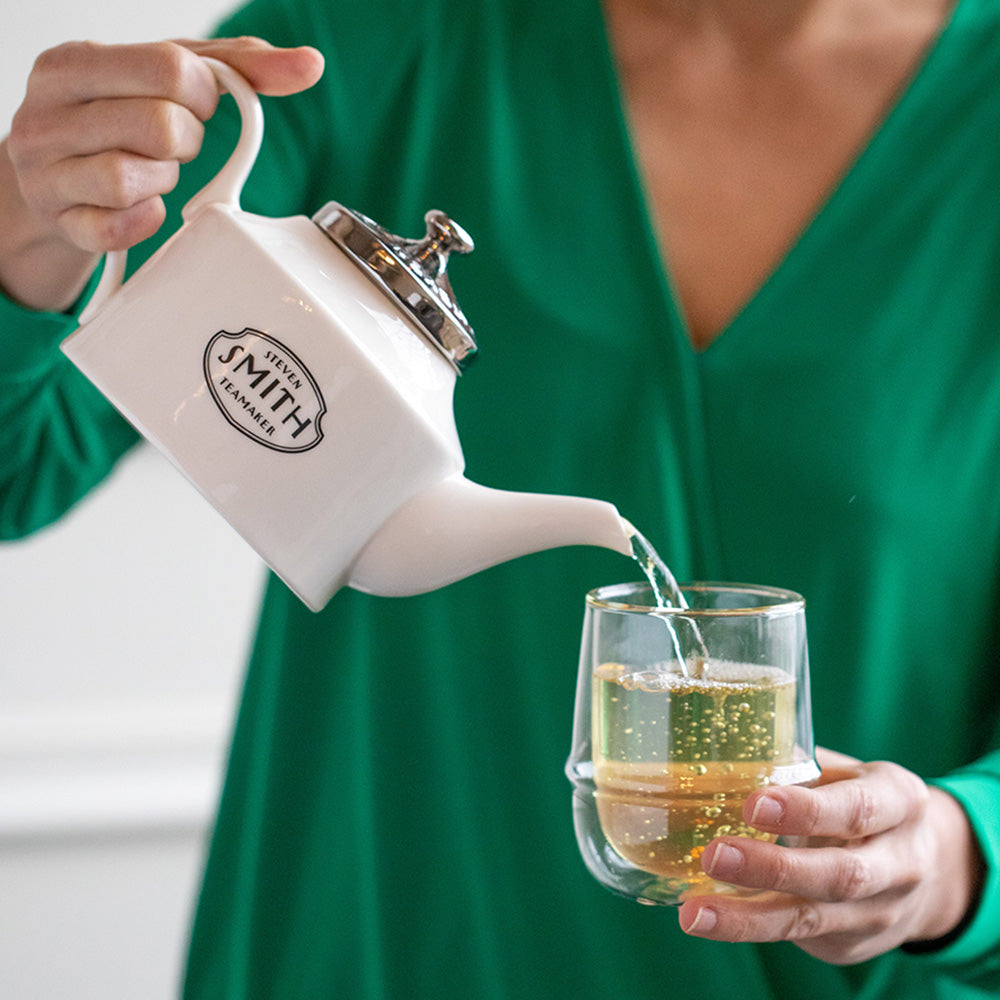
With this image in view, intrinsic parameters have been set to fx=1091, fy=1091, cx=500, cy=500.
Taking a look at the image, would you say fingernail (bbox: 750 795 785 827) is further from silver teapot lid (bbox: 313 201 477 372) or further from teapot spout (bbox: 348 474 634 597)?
silver teapot lid (bbox: 313 201 477 372)

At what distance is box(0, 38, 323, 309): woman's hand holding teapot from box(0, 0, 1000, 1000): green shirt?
189 mm

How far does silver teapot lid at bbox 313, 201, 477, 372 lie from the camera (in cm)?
58

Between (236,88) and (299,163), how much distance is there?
30 centimetres

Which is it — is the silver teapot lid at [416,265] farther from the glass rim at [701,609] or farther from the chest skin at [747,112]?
the chest skin at [747,112]

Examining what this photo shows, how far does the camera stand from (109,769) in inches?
72.0

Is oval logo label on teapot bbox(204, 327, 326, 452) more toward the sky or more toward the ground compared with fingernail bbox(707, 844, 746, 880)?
more toward the sky

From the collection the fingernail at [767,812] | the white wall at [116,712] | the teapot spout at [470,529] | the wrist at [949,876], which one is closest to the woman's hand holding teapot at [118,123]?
the teapot spout at [470,529]

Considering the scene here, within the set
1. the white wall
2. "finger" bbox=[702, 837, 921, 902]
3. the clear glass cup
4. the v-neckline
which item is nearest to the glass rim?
the clear glass cup

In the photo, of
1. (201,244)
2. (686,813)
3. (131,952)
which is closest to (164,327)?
(201,244)

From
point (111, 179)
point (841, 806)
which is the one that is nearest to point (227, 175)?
point (111, 179)

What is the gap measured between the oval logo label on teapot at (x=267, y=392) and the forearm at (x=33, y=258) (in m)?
0.20

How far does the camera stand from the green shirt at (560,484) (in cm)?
83

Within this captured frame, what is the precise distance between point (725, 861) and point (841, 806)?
7cm

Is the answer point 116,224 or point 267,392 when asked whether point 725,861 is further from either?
point 116,224
